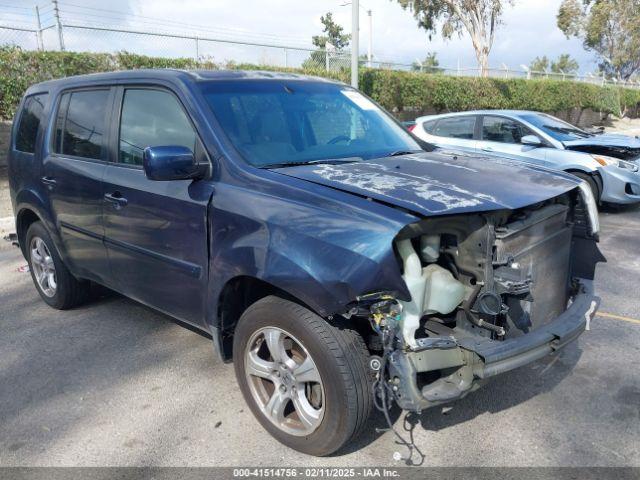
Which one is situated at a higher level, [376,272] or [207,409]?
[376,272]

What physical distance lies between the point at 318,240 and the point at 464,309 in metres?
0.80

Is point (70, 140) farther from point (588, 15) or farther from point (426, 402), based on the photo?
point (588, 15)

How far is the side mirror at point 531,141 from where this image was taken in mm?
8693

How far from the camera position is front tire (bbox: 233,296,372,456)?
252 cm

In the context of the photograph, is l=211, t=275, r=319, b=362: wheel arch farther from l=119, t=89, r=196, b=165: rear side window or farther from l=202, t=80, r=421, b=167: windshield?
l=119, t=89, r=196, b=165: rear side window

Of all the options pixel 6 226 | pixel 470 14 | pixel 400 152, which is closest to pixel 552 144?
pixel 400 152

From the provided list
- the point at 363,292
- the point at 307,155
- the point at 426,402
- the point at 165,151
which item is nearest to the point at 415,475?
the point at 426,402

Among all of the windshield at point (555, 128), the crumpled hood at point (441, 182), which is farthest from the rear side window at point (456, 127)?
the crumpled hood at point (441, 182)

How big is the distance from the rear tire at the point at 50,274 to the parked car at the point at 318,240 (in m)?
0.61

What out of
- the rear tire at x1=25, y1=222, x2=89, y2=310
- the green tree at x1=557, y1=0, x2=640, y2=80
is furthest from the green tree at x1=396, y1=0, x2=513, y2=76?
the rear tire at x1=25, y1=222, x2=89, y2=310

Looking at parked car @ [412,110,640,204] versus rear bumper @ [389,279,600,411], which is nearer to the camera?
rear bumper @ [389,279,600,411]

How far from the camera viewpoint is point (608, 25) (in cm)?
4481

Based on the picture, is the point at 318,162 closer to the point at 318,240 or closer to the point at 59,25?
the point at 318,240

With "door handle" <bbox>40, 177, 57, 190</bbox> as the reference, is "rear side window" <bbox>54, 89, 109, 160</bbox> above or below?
above
